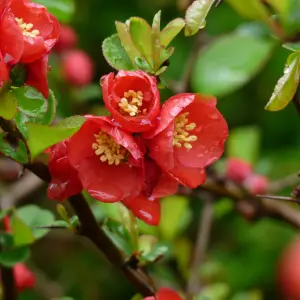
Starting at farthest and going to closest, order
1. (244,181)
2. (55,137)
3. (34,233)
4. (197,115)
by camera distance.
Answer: (244,181) < (34,233) < (197,115) < (55,137)

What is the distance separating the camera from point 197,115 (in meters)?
0.62

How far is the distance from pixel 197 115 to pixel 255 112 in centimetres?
116

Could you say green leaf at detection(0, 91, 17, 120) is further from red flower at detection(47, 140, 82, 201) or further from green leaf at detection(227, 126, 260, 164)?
green leaf at detection(227, 126, 260, 164)

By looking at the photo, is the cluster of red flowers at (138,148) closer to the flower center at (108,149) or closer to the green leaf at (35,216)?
the flower center at (108,149)

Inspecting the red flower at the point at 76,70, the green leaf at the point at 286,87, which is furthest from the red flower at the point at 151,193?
the red flower at the point at 76,70

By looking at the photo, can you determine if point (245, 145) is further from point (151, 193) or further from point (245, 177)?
point (151, 193)

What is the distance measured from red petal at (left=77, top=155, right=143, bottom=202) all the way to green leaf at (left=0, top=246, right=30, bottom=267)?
0.63 ft

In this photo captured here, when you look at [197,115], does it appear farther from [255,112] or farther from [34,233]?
[255,112]

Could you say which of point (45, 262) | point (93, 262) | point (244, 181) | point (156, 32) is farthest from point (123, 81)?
point (45, 262)

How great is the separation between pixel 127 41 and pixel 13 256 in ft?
0.92

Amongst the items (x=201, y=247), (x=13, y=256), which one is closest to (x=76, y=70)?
(x=201, y=247)

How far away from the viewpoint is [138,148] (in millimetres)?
552

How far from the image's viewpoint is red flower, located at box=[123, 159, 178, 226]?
58 cm

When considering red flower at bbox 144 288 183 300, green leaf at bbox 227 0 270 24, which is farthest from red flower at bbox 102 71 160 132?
green leaf at bbox 227 0 270 24
